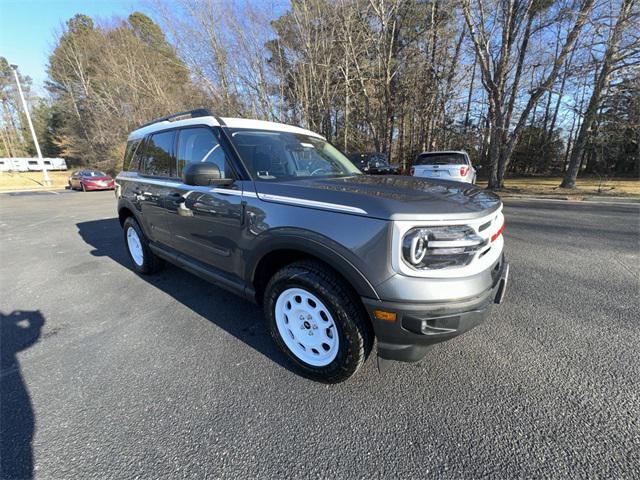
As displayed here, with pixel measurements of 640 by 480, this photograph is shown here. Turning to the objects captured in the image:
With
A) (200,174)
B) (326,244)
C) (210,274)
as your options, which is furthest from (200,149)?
(326,244)

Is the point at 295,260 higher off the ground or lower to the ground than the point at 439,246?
lower

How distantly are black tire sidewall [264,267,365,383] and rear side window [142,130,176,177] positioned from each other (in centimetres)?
205

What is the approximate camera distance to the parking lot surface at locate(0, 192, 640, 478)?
1578 millimetres

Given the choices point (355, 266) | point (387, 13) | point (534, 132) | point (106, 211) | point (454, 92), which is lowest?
point (106, 211)

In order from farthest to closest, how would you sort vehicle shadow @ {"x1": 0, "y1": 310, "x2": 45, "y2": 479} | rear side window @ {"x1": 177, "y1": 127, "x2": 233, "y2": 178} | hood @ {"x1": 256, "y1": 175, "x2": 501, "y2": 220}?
1. rear side window @ {"x1": 177, "y1": 127, "x2": 233, "y2": 178}
2. hood @ {"x1": 256, "y1": 175, "x2": 501, "y2": 220}
3. vehicle shadow @ {"x1": 0, "y1": 310, "x2": 45, "y2": 479}

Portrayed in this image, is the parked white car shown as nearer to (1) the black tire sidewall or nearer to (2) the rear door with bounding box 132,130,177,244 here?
(2) the rear door with bounding box 132,130,177,244

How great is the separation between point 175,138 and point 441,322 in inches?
125

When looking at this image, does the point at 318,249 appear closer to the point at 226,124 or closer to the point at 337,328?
the point at 337,328

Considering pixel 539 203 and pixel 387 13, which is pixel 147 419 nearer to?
pixel 539 203

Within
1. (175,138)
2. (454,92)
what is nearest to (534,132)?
(454,92)

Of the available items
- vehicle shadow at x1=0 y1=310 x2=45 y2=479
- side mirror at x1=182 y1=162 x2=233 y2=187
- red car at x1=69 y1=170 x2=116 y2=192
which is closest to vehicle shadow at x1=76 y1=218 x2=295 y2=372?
vehicle shadow at x1=0 y1=310 x2=45 y2=479

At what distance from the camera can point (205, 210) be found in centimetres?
266

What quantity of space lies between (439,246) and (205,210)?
2.00 metres

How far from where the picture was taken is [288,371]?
89.3 inches
